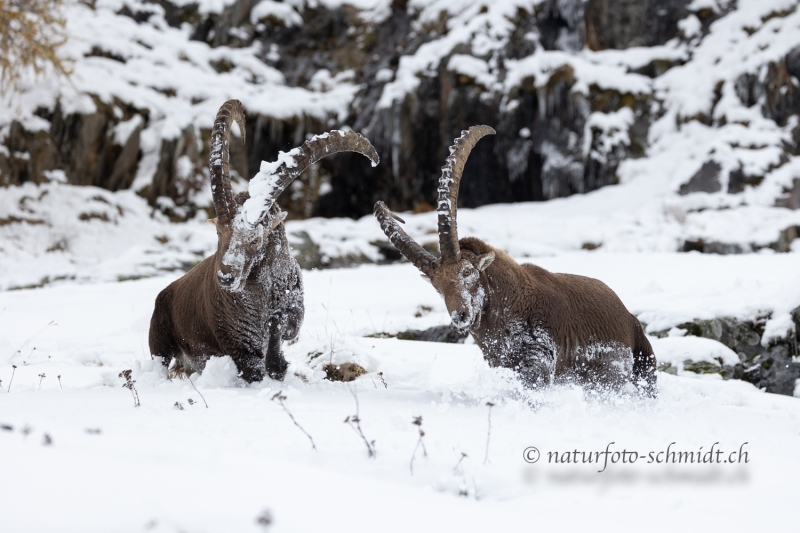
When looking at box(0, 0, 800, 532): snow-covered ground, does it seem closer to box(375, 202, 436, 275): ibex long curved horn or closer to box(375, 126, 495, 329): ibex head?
box(375, 126, 495, 329): ibex head

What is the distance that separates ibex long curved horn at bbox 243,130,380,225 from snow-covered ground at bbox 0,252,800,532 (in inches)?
55.6

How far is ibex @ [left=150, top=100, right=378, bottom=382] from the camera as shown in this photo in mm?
5246

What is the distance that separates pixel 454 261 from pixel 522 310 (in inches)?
27.9

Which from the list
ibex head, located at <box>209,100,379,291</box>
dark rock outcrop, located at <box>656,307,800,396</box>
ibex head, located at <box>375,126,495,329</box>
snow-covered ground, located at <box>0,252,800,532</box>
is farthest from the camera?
dark rock outcrop, located at <box>656,307,800,396</box>

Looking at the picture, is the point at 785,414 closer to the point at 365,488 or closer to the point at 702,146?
the point at 365,488

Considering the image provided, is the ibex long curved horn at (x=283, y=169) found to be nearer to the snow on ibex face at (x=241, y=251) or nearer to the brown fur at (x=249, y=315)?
the snow on ibex face at (x=241, y=251)

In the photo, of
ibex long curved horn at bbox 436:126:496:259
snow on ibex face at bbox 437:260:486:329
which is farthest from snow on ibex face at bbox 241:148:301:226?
snow on ibex face at bbox 437:260:486:329

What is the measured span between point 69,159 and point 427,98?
38.7ft

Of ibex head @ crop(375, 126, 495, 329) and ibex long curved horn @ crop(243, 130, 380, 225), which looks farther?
ibex long curved horn @ crop(243, 130, 380, 225)

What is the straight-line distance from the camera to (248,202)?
17.1ft

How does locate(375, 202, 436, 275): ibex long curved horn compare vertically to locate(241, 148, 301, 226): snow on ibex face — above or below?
below

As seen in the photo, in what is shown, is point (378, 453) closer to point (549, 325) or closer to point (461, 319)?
point (461, 319)

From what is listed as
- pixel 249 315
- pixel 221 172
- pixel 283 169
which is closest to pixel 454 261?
pixel 283 169

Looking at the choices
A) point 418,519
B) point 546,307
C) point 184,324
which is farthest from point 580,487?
point 184,324
